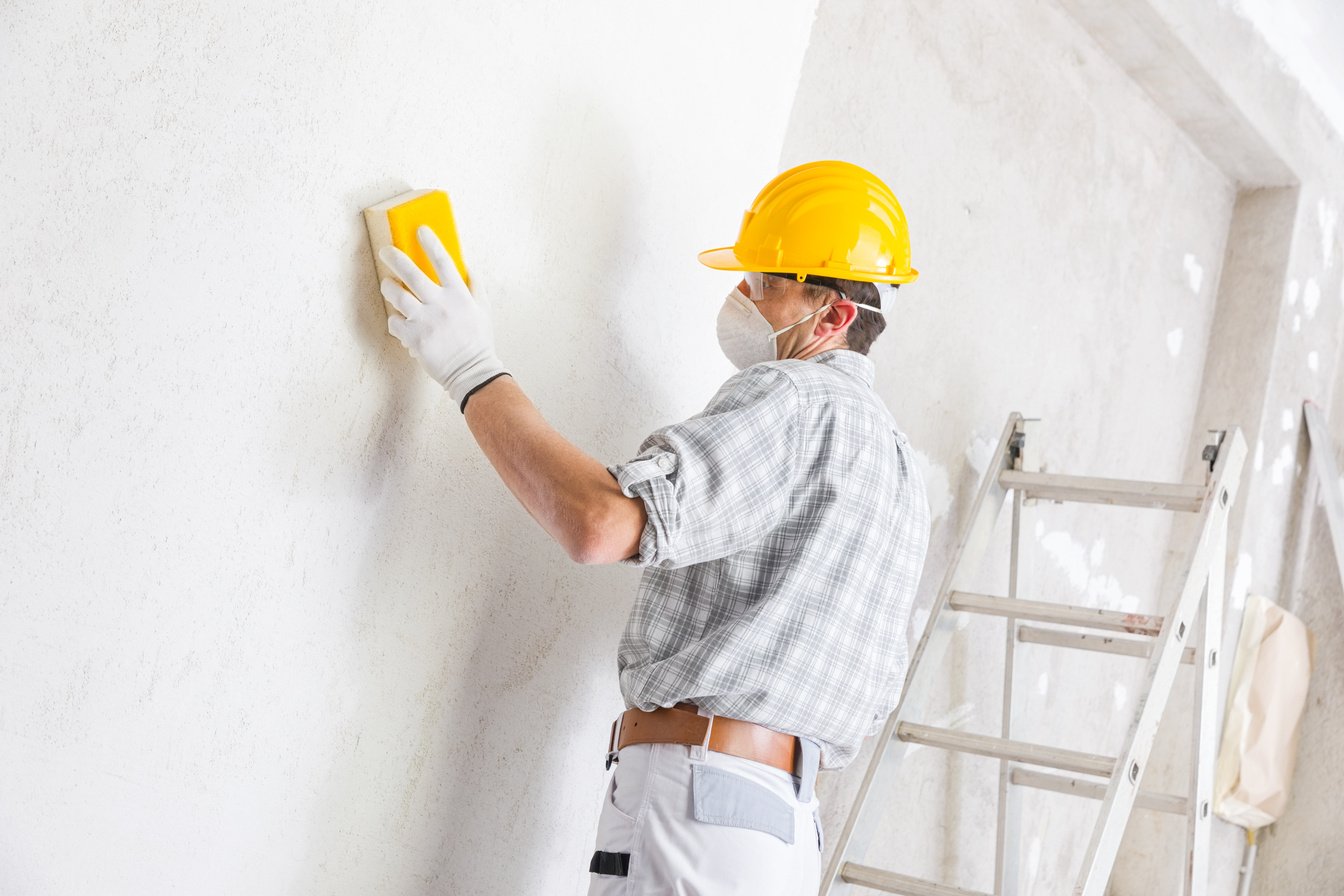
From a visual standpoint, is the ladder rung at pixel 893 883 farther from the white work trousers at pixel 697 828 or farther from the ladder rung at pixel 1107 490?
the ladder rung at pixel 1107 490

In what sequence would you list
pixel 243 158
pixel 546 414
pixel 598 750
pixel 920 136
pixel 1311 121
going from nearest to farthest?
pixel 243 158 → pixel 546 414 → pixel 598 750 → pixel 920 136 → pixel 1311 121

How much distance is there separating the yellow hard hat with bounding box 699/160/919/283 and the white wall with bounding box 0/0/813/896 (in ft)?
0.68

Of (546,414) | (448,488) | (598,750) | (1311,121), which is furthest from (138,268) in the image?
A: (1311,121)

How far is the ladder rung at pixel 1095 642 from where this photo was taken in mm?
2906

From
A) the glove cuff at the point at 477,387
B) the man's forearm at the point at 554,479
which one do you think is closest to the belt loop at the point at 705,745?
the man's forearm at the point at 554,479

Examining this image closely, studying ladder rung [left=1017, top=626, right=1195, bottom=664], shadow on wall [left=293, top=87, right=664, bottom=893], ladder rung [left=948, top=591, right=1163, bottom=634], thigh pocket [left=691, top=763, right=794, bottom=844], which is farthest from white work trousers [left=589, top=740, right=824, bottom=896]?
ladder rung [left=1017, top=626, right=1195, bottom=664]

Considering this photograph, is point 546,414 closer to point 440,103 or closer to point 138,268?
point 440,103

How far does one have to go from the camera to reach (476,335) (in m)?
1.66

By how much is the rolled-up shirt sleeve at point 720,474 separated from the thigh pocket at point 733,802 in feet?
1.03

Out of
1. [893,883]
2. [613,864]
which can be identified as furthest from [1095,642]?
[613,864]

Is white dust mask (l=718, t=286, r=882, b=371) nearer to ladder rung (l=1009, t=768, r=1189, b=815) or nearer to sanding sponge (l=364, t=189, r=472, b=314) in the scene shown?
sanding sponge (l=364, t=189, r=472, b=314)

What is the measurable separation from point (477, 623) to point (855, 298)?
0.82m

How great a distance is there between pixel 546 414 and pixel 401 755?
1.91 feet

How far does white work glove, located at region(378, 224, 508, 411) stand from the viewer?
1.64 meters
